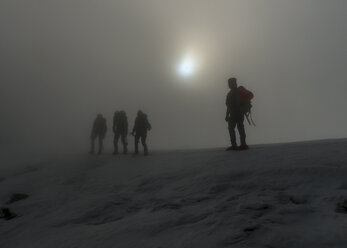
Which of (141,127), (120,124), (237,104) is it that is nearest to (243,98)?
(237,104)

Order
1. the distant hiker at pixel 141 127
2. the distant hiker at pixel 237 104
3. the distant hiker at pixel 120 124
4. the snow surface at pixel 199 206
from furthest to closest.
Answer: the distant hiker at pixel 120 124 → the distant hiker at pixel 141 127 → the distant hiker at pixel 237 104 → the snow surface at pixel 199 206

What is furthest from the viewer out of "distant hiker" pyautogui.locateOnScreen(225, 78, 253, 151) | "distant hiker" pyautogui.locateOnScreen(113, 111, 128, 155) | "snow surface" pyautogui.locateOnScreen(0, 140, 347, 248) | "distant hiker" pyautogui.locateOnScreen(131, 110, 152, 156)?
"distant hiker" pyautogui.locateOnScreen(113, 111, 128, 155)

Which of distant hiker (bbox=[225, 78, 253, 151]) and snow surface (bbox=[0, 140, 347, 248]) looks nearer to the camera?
snow surface (bbox=[0, 140, 347, 248])

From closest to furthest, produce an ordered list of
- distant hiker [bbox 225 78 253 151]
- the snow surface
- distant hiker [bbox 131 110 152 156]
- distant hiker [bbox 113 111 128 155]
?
the snow surface, distant hiker [bbox 225 78 253 151], distant hiker [bbox 131 110 152 156], distant hiker [bbox 113 111 128 155]

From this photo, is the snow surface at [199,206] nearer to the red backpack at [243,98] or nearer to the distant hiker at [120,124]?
the red backpack at [243,98]

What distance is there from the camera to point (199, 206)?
26.1ft

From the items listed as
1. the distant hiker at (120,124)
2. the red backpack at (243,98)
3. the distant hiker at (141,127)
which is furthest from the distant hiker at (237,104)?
the distant hiker at (120,124)

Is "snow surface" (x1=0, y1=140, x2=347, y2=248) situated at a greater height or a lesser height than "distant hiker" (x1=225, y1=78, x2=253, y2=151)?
lesser

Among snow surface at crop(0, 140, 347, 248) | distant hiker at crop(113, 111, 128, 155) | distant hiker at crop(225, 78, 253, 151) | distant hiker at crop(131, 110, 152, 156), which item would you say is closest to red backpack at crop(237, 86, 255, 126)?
distant hiker at crop(225, 78, 253, 151)

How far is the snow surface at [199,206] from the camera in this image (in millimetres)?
6137

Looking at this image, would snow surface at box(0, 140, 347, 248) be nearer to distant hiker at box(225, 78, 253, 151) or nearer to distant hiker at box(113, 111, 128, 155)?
distant hiker at box(225, 78, 253, 151)

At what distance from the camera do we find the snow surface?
6137 millimetres

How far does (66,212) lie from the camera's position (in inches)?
366

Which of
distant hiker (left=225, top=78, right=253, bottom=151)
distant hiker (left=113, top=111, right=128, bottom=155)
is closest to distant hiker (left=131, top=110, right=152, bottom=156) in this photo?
distant hiker (left=113, top=111, right=128, bottom=155)
